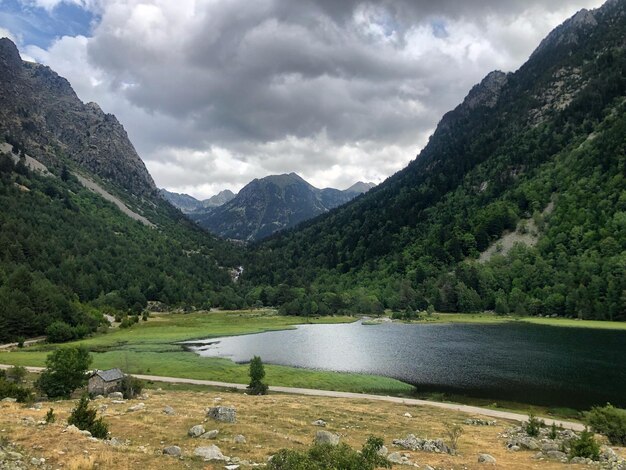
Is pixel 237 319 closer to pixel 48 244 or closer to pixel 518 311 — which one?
pixel 48 244

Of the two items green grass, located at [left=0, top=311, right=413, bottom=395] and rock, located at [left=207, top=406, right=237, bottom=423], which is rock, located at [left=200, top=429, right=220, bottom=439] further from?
green grass, located at [left=0, top=311, right=413, bottom=395]

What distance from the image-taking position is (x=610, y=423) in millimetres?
40344

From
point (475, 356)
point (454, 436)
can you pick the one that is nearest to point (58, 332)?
point (475, 356)

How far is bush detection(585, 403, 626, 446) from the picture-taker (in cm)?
3975

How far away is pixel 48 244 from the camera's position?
198m

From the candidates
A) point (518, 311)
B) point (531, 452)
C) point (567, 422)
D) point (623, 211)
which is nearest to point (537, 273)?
point (518, 311)

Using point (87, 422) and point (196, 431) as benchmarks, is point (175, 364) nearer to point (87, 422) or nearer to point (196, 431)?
point (196, 431)

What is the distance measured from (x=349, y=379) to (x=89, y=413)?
52.8 meters

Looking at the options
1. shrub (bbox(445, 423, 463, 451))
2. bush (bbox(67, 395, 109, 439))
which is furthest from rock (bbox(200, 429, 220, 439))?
shrub (bbox(445, 423, 463, 451))

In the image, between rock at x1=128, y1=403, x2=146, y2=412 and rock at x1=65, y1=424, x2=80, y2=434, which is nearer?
rock at x1=65, y1=424, x2=80, y2=434

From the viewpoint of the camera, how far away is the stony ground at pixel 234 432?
22.5m

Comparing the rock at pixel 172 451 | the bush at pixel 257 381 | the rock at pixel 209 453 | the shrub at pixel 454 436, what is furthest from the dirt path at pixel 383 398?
the rock at pixel 172 451

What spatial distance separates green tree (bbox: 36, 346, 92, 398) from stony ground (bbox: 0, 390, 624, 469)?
6.53m

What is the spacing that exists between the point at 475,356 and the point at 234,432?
240ft
